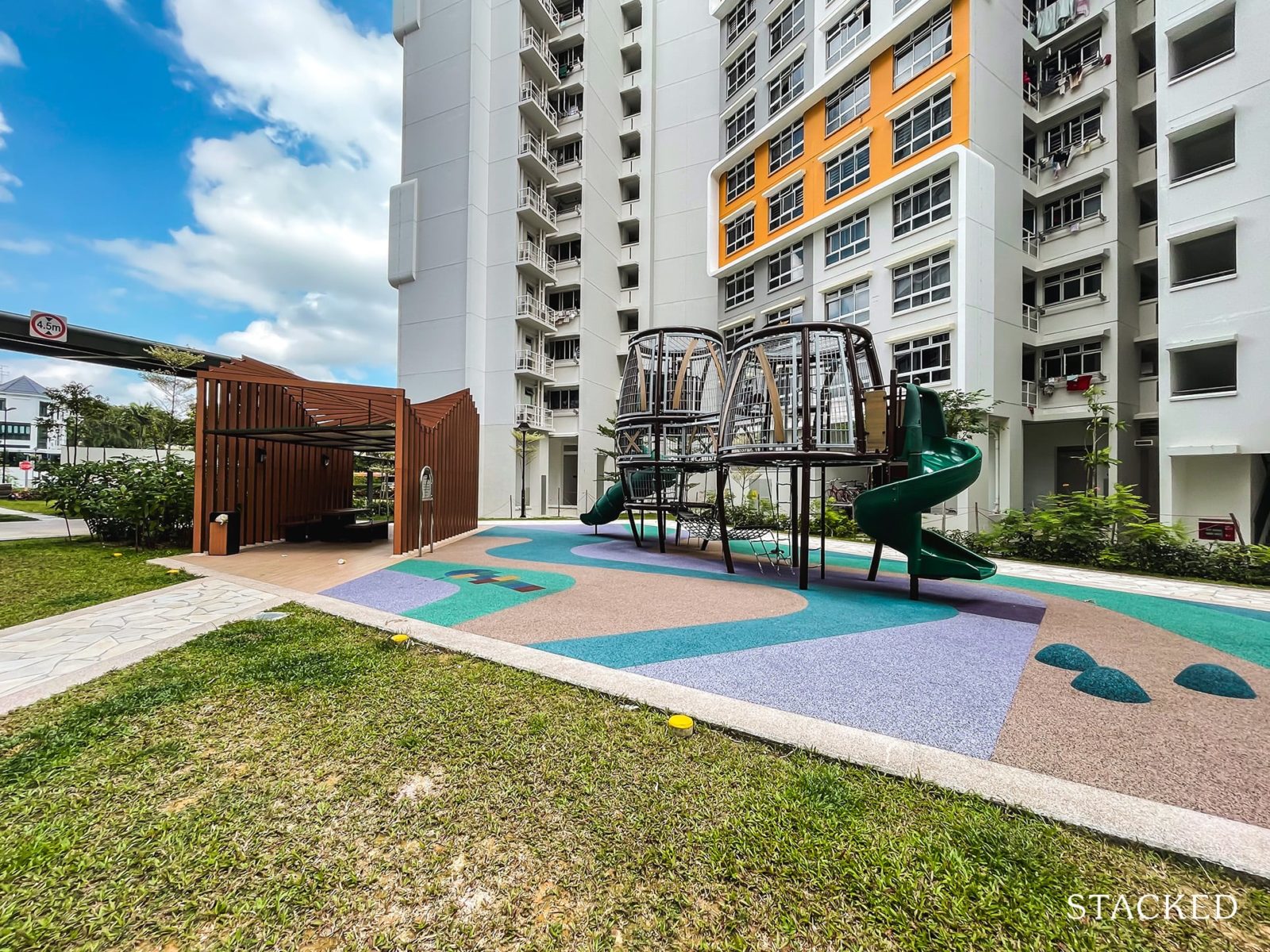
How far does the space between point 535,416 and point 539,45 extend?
1945 cm

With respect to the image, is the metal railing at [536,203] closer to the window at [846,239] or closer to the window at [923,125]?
the window at [846,239]

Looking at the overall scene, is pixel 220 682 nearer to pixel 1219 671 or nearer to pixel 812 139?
pixel 1219 671

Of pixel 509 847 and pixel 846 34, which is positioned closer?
pixel 509 847

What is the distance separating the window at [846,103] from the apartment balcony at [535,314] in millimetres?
14671

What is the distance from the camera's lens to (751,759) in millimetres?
2805

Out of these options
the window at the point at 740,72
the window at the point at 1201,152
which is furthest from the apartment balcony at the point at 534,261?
the window at the point at 1201,152

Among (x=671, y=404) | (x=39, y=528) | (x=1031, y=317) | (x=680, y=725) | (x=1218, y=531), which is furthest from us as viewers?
(x=1031, y=317)

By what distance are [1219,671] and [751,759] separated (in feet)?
13.2

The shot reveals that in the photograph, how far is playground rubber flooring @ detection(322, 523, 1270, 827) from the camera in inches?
118

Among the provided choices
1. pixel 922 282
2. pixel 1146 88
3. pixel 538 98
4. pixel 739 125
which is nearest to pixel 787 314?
pixel 922 282

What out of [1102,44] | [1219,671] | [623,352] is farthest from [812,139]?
[1219,671]

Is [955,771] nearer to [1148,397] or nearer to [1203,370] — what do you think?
[1203,370]

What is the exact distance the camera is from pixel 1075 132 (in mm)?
18562

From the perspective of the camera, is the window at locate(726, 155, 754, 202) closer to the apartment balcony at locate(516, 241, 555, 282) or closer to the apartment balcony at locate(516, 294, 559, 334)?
the apartment balcony at locate(516, 241, 555, 282)
